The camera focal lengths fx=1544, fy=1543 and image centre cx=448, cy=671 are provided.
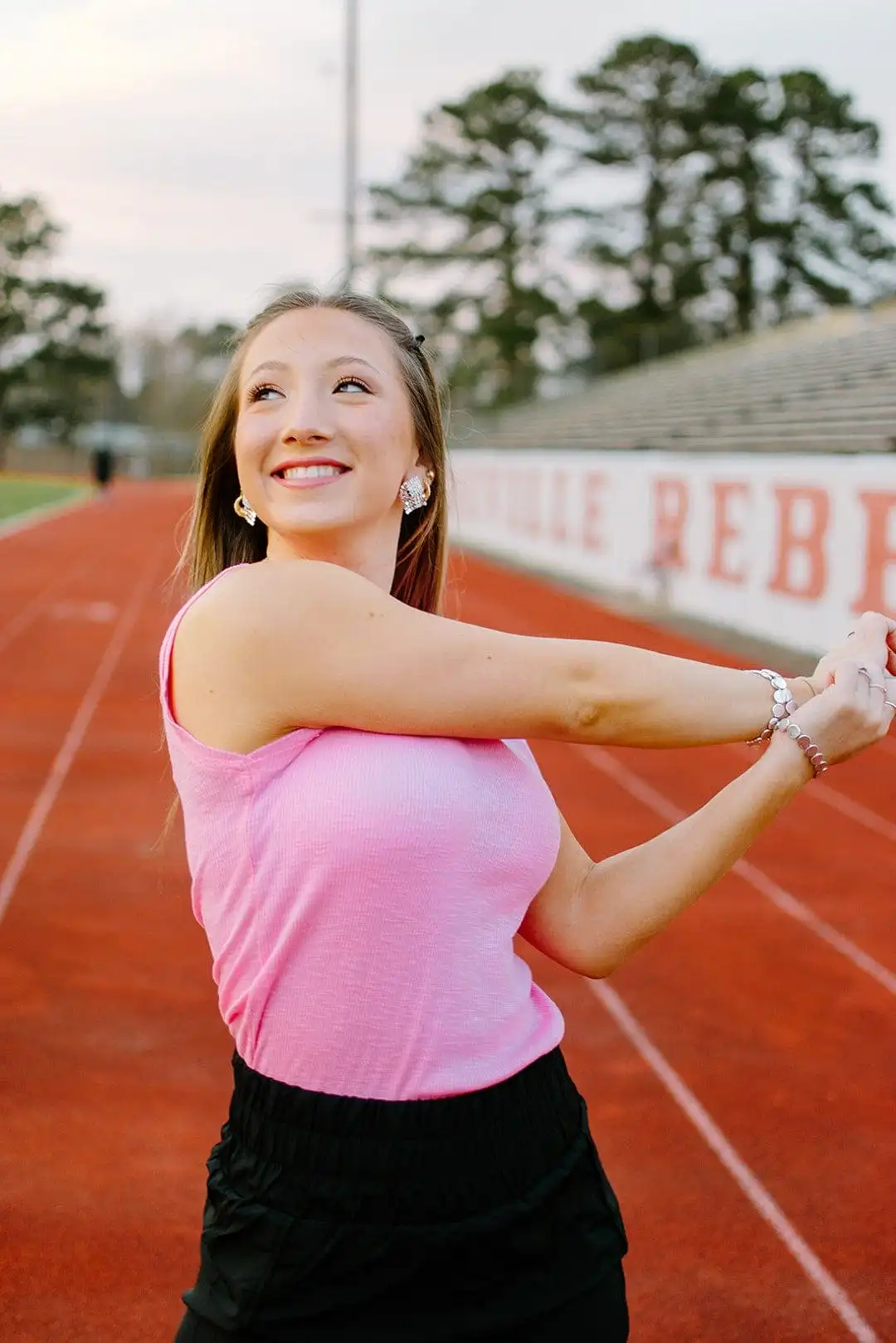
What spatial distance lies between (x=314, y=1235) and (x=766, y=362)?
23.1 m

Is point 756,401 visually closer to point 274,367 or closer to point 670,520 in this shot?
point 670,520

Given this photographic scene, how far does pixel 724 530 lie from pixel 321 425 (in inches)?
555

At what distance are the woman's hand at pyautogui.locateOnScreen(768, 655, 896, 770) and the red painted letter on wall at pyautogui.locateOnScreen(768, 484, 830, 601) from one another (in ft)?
37.7

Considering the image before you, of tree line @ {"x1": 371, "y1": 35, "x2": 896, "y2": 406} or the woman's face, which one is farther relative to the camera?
tree line @ {"x1": 371, "y1": 35, "x2": 896, "y2": 406}

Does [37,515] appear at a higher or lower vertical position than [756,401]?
lower

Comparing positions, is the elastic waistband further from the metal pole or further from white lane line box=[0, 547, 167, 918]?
the metal pole

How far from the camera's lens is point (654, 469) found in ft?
58.6

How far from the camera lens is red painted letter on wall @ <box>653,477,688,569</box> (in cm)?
1677

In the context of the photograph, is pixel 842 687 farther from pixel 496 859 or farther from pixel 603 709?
pixel 496 859

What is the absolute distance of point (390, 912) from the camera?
4.54ft

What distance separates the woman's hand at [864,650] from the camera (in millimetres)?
1619

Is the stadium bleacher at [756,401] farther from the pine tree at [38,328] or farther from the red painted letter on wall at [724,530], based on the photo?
the pine tree at [38,328]

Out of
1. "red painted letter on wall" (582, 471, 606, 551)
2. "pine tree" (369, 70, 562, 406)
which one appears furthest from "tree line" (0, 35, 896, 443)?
"red painted letter on wall" (582, 471, 606, 551)

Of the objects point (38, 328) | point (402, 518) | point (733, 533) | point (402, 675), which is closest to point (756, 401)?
point (733, 533)
